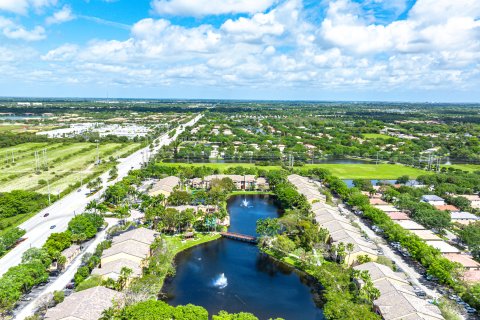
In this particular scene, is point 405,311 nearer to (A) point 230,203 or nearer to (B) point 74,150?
(A) point 230,203

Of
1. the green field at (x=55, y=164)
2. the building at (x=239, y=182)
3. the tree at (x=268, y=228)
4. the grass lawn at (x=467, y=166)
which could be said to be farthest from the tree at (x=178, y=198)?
the grass lawn at (x=467, y=166)

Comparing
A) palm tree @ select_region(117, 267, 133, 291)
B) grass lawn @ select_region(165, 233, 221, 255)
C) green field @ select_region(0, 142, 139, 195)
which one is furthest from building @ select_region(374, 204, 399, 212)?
green field @ select_region(0, 142, 139, 195)

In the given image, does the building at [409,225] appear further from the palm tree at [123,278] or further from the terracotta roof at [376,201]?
the palm tree at [123,278]

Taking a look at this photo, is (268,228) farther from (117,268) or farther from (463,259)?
(463,259)

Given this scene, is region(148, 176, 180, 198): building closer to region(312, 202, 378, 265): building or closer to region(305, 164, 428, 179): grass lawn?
region(312, 202, 378, 265): building

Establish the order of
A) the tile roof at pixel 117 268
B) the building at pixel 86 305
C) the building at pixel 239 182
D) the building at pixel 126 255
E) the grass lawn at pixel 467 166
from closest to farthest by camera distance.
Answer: the building at pixel 86 305
the tile roof at pixel 117 268
the building at pixel 126 255
the building at pixel 239 182
the grass lawn at pixel 467 166

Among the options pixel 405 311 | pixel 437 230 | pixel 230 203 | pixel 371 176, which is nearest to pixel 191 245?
pixel 230 203
